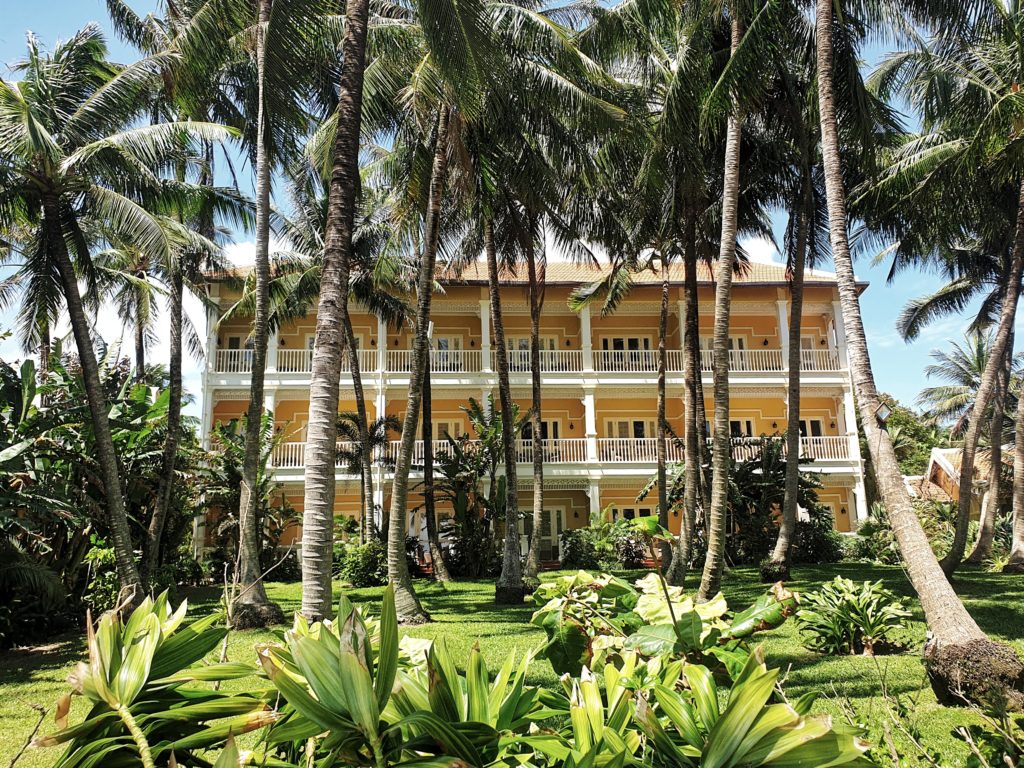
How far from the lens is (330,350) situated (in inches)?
251

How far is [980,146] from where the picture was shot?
10.9 meters

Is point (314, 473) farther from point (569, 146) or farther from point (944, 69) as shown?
point (944, 69)

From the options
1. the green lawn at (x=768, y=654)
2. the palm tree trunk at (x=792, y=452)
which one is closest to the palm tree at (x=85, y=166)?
the green lawn at (x=768, y=654)

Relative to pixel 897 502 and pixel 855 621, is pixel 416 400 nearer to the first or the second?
pixel 855 621

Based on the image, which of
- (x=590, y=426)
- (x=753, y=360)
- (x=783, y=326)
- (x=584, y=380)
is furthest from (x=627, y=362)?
(x=783, y=326)

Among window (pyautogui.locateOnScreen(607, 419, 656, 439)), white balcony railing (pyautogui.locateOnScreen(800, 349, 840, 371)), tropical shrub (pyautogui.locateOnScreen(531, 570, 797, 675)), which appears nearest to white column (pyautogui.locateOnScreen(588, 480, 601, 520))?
window (pyautogui.locateOnScreen(607, 419, 656, 439))

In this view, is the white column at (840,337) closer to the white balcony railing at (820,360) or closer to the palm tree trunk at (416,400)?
the white balcony railing at (820,360)

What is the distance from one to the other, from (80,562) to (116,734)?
12.5 m

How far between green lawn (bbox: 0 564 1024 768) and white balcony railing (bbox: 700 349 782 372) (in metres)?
9.43

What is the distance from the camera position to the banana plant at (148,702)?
3.60ft

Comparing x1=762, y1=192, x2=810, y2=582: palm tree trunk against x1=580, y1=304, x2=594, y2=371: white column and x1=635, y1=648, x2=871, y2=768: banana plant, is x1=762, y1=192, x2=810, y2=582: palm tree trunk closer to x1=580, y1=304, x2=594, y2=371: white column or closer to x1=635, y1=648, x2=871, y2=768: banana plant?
x1=580, y1=304, x2=594, y2=371: white column

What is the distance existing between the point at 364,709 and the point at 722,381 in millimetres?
9059

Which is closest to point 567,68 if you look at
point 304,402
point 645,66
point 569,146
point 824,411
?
point 569,146

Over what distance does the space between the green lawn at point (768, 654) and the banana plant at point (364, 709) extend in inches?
44.0
